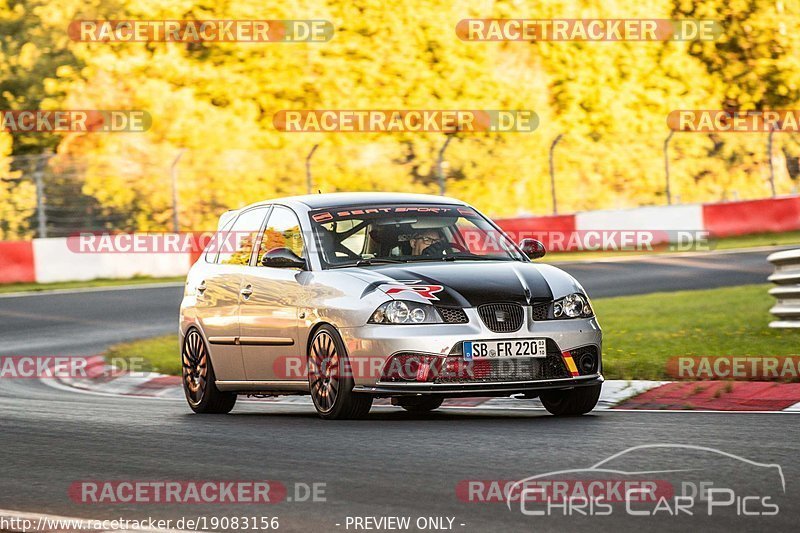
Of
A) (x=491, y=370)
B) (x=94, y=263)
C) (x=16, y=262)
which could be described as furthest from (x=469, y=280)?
(x=94, y=263)

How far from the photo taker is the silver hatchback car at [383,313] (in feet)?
31.5

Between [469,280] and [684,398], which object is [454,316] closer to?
[469,280]

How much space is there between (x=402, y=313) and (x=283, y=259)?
1.25 metres

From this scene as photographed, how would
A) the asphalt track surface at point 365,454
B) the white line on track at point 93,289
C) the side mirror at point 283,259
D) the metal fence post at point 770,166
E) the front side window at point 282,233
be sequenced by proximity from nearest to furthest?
the asphalt track surface at point 365,454 < the side mirror at point 283,259 < the front side window at point 282,233 < the white line on track at point 93,289 < the metal fence post at point 770,166

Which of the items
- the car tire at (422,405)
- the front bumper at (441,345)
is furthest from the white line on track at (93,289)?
the front bumper at (441,345)

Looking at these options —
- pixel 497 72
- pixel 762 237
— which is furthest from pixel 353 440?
pixel 497 72

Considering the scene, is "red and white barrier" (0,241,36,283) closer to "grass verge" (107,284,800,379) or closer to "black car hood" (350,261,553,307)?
"grass verge" (107,284,800,379)

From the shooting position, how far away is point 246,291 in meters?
11.2

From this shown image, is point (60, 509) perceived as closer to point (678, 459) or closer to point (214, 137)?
point (678, 459)

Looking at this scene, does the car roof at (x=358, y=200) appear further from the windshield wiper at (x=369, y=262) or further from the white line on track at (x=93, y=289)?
the white line on track at (x=93, y=289)

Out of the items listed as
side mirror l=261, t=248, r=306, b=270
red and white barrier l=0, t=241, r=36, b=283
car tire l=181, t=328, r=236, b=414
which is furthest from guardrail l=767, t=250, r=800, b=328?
red and white barrier l=0, t=241, r=36, b=283

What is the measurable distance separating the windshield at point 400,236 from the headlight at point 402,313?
0.84 meters

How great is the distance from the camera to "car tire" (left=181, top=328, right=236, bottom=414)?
11875 millimetres

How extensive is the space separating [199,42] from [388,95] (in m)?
5.17
